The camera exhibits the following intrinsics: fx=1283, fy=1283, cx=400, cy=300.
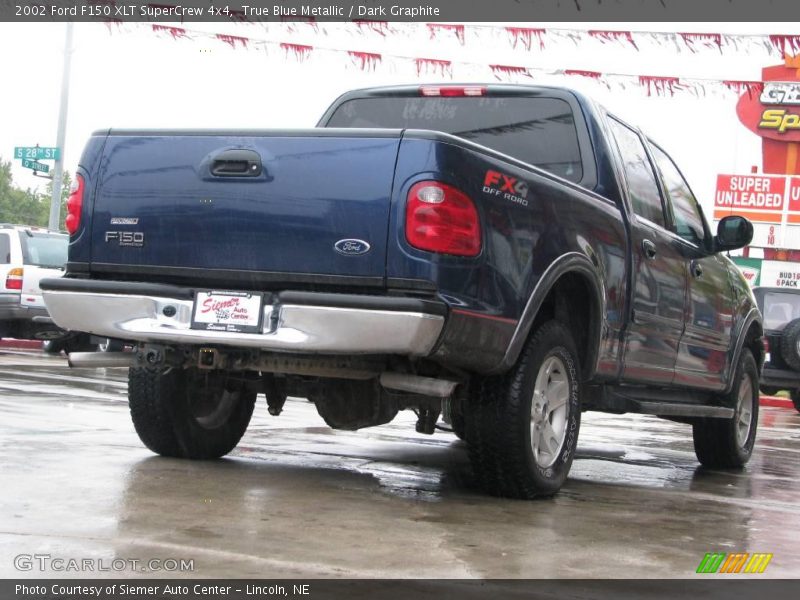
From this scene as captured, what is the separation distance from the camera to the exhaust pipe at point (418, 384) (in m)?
5.18

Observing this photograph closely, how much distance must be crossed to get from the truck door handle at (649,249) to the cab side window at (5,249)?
38.7 feet

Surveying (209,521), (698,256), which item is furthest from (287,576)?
(698,256)

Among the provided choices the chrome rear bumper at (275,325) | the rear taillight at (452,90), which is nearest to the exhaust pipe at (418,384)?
the chrome rear bumper at (275,325)

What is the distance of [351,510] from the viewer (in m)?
5.14

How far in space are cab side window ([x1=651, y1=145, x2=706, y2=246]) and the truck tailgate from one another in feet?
10.2

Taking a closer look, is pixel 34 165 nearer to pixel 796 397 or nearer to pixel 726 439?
pixel 796 397

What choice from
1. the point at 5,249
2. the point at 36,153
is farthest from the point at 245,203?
the point at 36,153

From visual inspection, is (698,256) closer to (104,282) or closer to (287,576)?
(104,282)

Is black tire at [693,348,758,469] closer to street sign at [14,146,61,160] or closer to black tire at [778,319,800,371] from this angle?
black tire at [778,319,800,371]

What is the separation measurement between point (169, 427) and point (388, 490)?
1197mm

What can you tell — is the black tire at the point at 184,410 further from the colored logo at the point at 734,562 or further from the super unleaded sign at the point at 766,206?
the super unleaded sign at the point at 766,206

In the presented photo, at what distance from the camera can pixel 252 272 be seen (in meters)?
5.29

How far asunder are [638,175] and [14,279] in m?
11.3

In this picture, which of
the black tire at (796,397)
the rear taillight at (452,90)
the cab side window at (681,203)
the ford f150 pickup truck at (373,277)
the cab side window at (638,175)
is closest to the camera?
the ford f150 pickup truck at (373,277)
